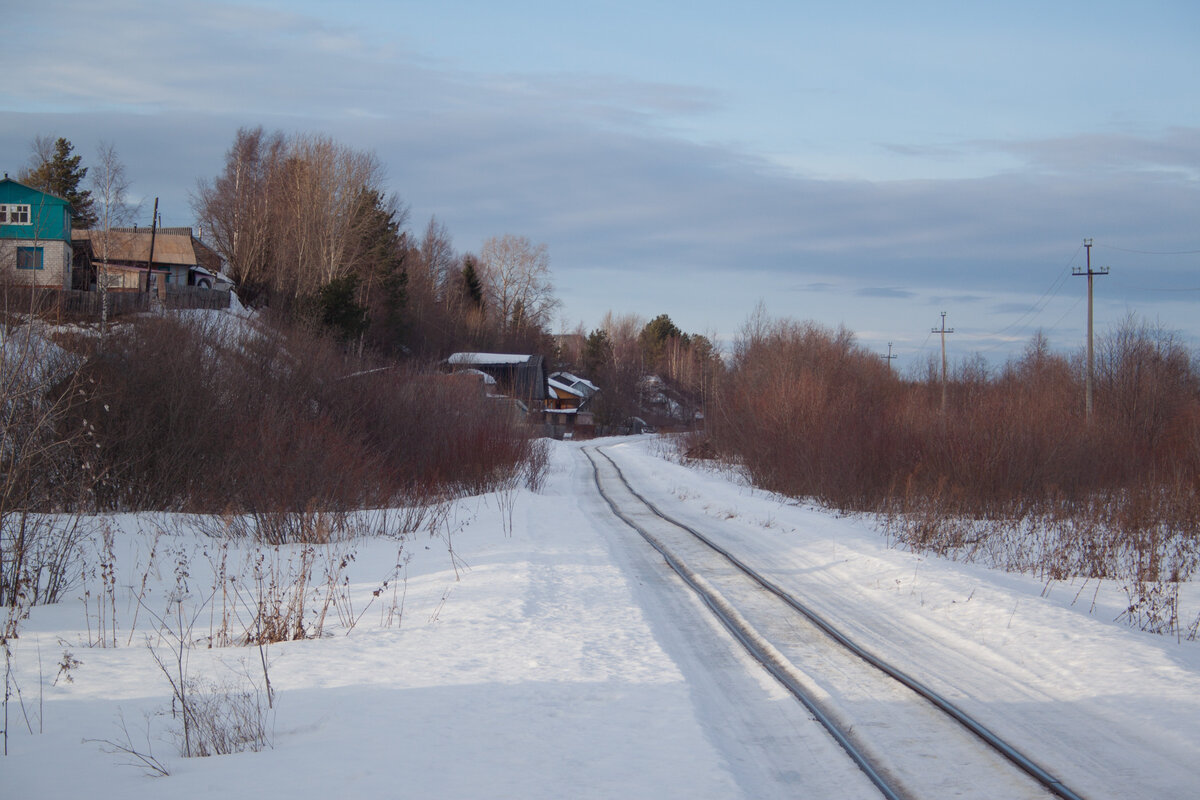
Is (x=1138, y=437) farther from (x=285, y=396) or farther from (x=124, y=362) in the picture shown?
(x=124, y=362)

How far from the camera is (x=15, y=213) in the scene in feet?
151

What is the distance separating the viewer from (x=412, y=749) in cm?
493

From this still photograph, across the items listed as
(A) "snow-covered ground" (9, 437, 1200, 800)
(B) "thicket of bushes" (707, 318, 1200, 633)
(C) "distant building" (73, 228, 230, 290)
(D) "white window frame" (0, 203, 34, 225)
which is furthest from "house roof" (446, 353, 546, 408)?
(A) "snow-covered ground" (9, 437, 1200, 800)

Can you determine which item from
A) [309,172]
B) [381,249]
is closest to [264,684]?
[309,172]

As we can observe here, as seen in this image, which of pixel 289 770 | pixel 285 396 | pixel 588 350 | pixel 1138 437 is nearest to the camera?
pixel 289 770

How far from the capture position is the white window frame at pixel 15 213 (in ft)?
150

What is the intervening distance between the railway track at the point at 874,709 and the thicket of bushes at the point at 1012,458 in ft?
12.5

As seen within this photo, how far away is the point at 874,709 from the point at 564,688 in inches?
89.7

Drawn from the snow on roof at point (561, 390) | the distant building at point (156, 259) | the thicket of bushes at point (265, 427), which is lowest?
the thicket of bushes at point (265, 427)

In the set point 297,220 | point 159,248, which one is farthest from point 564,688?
point 159,248

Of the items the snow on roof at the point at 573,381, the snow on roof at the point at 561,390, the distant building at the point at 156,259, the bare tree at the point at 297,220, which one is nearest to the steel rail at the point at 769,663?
the bare tree at the point at 297,220

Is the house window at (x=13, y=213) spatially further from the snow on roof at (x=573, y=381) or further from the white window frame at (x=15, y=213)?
the snow on roof at (x=573, y=381)

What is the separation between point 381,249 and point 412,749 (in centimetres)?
5343

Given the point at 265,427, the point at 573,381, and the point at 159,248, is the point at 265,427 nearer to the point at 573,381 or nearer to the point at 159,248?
the point at 159,248
